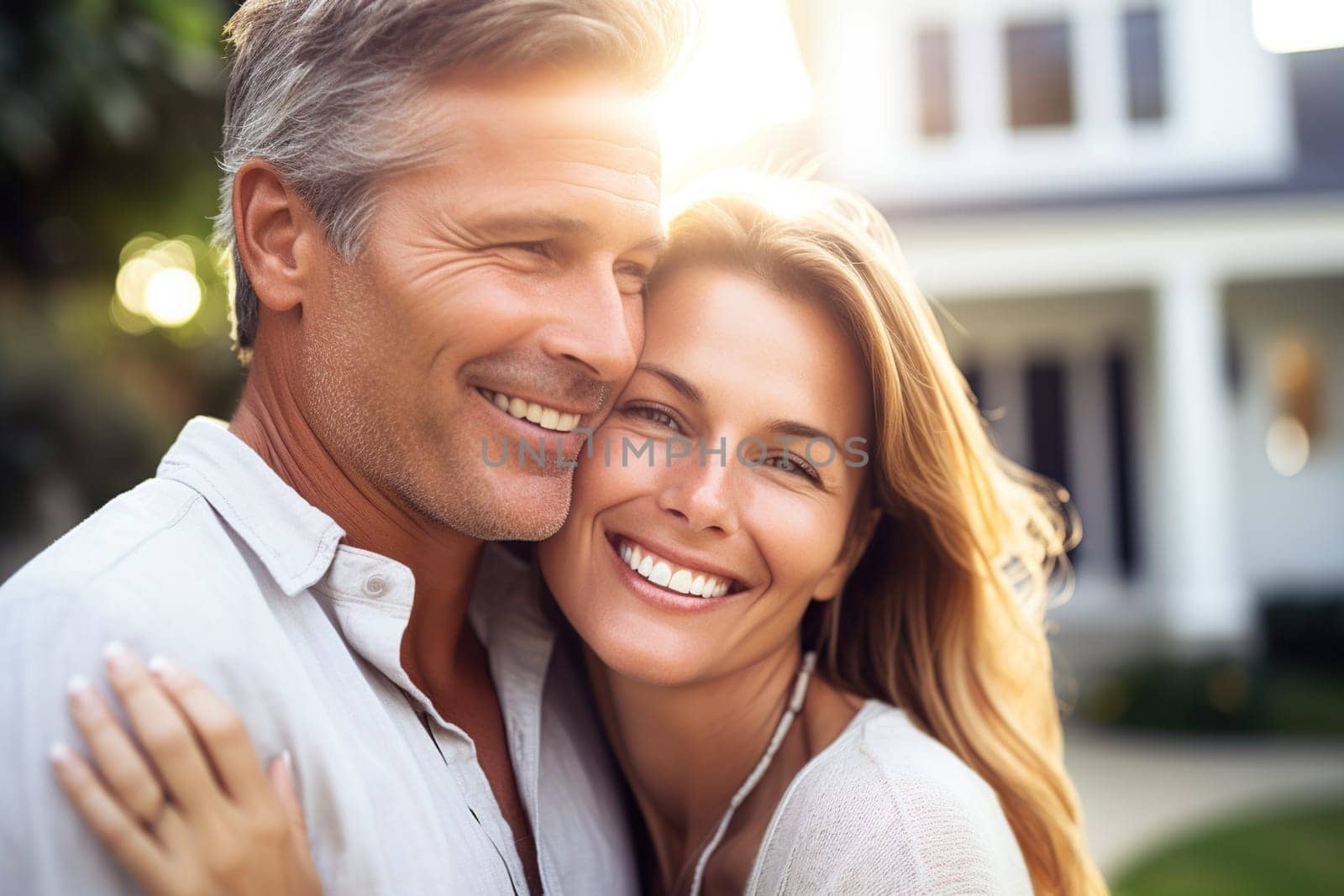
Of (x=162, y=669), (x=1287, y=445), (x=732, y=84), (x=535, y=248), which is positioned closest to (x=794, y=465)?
Result: (x=535, y=248)

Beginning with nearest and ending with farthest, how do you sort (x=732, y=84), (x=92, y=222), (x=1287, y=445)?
(x=732, y=84) < (x=92, y=222) < (x=1287, y=445)

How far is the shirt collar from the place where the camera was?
1.91m

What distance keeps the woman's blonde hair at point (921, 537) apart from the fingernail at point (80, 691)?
1513 mm

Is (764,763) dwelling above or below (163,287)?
below

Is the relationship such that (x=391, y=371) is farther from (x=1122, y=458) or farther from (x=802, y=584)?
(x=1122, y=458)

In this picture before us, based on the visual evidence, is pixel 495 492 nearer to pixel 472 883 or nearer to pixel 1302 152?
pixel 472 883

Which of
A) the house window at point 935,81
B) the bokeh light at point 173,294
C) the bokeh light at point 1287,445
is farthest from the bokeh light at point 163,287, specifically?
the bokeh light at point 1287,445

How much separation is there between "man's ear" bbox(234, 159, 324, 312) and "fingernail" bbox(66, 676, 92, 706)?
0.81 metres

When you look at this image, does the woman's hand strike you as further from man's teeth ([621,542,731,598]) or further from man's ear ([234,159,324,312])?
man's teeth ([621,542,731,598])

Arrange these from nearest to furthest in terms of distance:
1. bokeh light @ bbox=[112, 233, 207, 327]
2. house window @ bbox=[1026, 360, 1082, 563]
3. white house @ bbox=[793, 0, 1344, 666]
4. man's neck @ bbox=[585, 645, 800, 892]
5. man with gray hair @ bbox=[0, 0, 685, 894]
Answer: man with gray hair @ bbox=[0, 0, 685, 894]
man's neck @ bbox=[585, 645, 800, 892]
bokeh light @ bbox=[112, 233, 207, 327]
white house @ bbox=[793, 0, 1344, 666]
house window @ bbox=[1026, 360, 1082, 563]

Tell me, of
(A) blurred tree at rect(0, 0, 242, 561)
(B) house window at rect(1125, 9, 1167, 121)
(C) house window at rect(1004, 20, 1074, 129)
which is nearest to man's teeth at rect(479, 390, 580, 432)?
(A) blurred tree at rect(0, 0, 242, 561)

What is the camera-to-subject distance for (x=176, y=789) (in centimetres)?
152

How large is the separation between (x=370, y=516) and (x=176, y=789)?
73cm

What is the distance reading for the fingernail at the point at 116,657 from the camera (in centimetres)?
153
